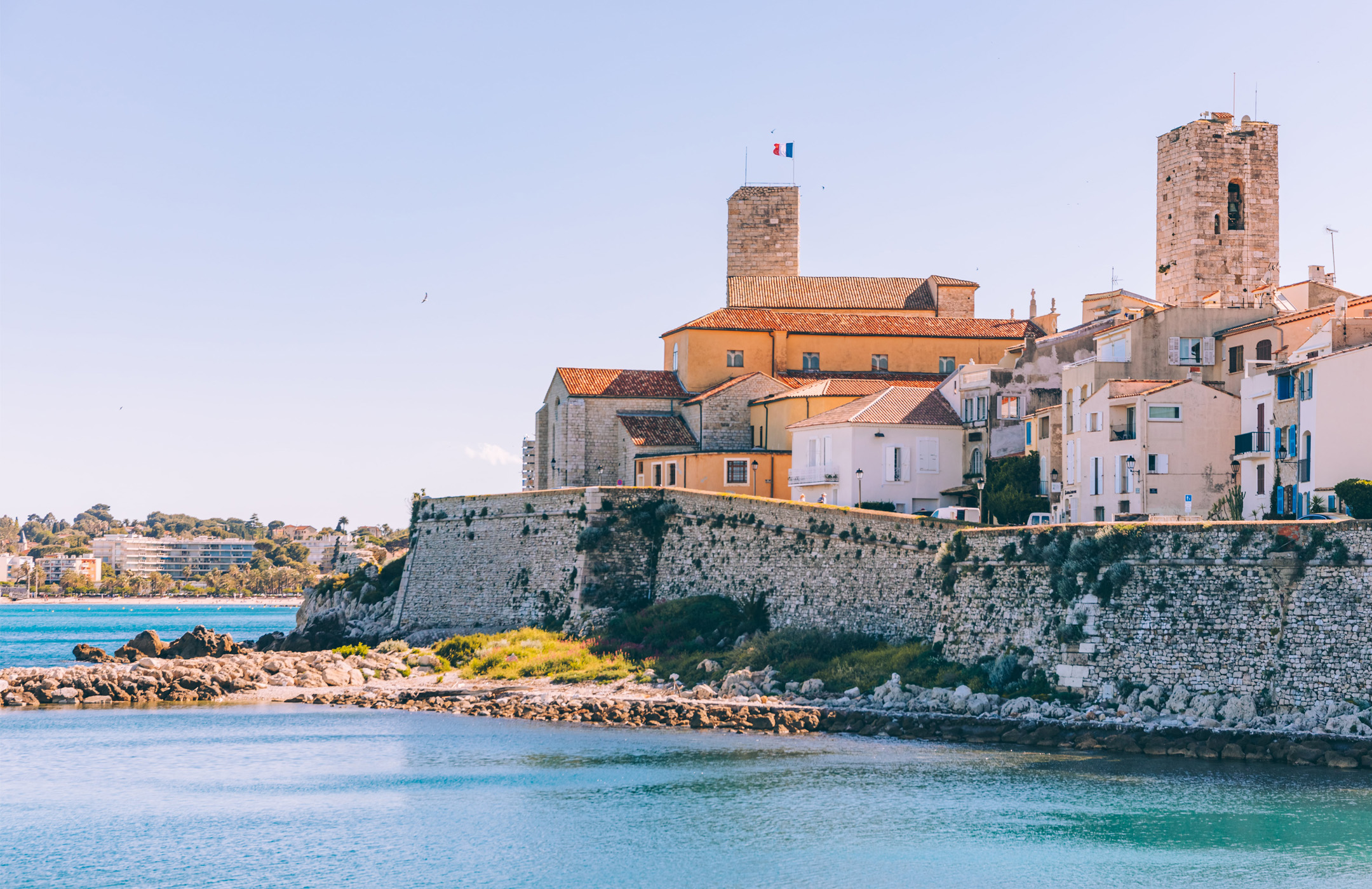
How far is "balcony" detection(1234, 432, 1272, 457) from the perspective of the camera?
35.1 m

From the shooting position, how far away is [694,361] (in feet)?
179

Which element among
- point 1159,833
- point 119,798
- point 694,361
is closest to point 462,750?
point 119,798

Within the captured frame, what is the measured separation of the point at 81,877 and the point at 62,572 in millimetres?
190007

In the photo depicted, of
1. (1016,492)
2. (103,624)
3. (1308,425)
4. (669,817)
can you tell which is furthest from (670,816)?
(103,624)

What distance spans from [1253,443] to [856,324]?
22257 millimetres

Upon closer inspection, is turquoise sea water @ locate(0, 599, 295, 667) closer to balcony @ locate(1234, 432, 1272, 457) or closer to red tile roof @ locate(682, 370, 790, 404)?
red tile roof @ locate(682, 370, 790, 404)

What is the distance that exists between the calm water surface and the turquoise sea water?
31.4 meters

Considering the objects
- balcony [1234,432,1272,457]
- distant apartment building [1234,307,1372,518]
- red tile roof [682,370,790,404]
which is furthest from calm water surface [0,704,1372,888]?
red tile roof [682,370,790,404]

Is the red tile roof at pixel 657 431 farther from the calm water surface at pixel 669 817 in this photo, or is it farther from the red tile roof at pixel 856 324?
the calm water surface at pixel 669 817

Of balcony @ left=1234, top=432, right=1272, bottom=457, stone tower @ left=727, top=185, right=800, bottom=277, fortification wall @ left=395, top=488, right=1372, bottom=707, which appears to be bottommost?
fortification wall @ left=395, top=488, right=1372, bottom=707

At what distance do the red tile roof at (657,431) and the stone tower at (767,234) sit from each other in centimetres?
1278

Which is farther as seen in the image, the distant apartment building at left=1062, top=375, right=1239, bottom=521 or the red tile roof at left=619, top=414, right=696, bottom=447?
the red tile roof at left=619, top=414, right=696, bottom=447

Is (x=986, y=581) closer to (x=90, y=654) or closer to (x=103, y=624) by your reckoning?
(x=90, y=654)

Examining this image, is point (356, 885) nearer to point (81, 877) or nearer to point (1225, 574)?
point (81, 877)
